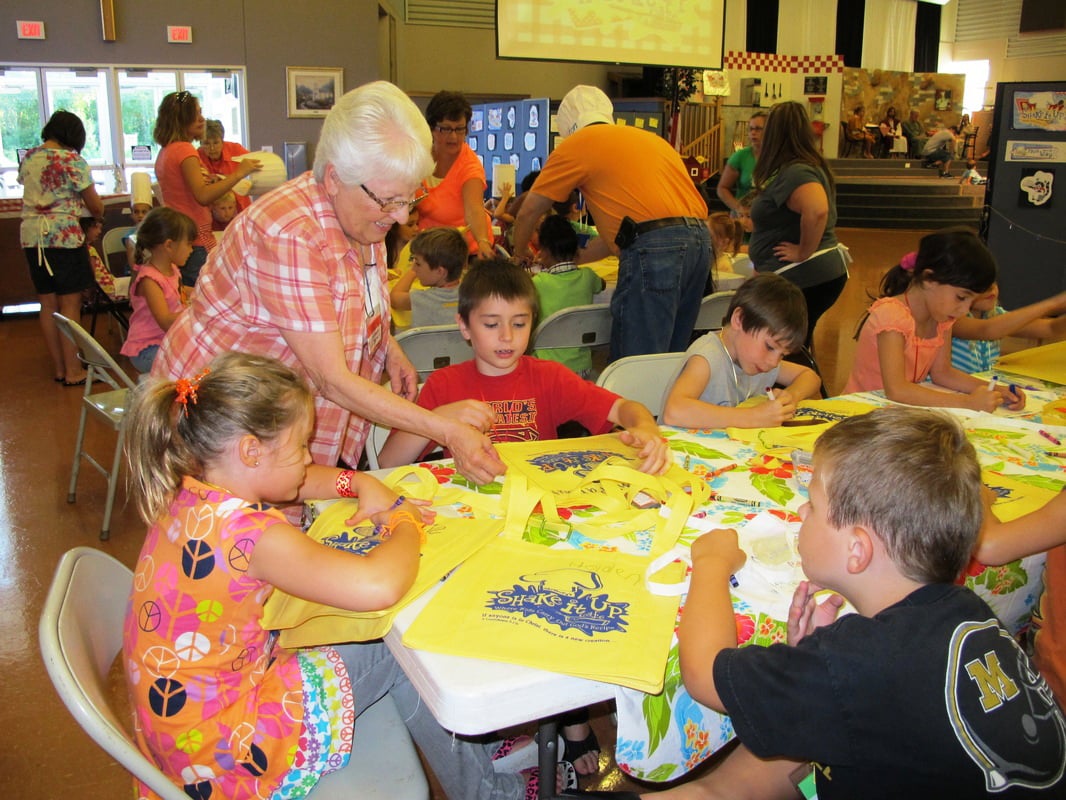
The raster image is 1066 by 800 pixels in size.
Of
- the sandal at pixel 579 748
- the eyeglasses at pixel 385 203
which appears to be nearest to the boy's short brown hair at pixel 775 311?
the eyeglasses at pixel 385 203

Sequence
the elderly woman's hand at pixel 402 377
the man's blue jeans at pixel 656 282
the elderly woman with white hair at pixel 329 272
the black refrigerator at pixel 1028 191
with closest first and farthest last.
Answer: the elderly woman with white hair at pixel 329 272 < the elderly woman's hand at pixel 402 377 < the man's blue jeans at pixel 656 282 < the black refrigerator at pixel 1028 191

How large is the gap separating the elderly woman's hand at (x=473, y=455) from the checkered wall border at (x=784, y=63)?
66.3 ft

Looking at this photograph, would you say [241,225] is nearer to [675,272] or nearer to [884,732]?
[884,732]

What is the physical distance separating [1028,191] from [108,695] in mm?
7227

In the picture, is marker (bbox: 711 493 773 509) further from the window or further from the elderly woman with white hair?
the window

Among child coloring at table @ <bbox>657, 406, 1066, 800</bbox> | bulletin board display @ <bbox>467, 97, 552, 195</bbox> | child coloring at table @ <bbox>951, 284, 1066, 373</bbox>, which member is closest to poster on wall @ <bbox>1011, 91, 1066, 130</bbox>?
child coloring at table @ <bbox>951, 284, 1066, 373</bbox>

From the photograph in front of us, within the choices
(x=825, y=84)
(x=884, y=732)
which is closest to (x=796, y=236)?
(x=884, y=732)

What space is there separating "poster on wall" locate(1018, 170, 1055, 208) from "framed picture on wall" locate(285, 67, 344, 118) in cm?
694

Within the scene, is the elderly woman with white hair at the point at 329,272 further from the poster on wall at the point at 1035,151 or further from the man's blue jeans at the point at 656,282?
the poster on wall at the point at 1035,151

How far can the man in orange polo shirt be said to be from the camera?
3.42 metres

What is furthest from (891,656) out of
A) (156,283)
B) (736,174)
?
(736,174)

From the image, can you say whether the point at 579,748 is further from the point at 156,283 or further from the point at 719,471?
the point at 156,283

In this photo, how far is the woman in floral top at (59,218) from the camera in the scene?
553cm

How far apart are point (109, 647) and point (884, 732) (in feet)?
4.07
